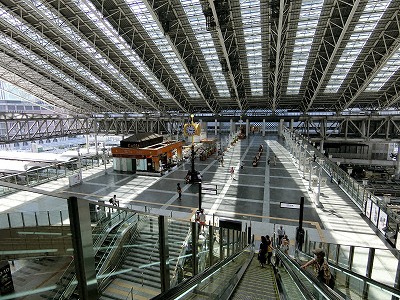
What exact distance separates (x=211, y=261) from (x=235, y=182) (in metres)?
15.9

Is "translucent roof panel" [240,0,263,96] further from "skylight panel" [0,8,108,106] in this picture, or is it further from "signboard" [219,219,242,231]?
"skylight panel" [0,8,108,106]

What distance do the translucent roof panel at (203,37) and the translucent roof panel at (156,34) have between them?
3385mm

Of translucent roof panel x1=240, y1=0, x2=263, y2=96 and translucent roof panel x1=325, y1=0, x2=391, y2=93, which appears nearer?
translucent roof panel x1=325, y1=0, x2=391, y2=93

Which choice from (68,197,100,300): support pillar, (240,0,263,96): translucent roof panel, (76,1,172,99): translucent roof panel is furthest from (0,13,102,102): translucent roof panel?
(68,197,100,300): support pillar

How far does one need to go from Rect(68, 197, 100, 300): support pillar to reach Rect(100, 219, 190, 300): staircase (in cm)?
83

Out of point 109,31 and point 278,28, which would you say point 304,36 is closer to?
point 278,28

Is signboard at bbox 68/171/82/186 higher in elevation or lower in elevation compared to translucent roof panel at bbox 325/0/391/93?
lower

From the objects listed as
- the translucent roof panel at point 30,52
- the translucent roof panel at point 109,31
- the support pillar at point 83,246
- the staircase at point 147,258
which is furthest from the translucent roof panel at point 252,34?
the support pillar at point 83,246

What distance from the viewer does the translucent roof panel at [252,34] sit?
23.0m

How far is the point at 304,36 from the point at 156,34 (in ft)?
52.2

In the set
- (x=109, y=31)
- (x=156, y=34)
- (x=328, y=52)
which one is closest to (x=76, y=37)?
(x=109, y=31)

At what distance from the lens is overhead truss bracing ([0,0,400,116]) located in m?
22.8

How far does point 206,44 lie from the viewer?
29.6 meters

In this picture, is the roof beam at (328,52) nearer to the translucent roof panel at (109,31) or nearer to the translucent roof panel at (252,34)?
the translucent roof panel at (252,34)
